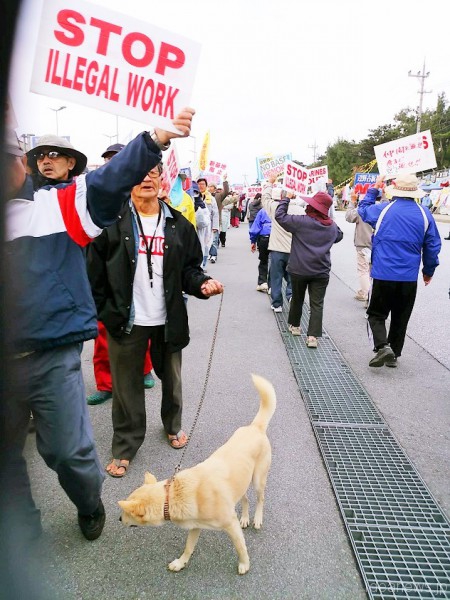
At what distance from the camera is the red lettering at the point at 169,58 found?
79.0 inches

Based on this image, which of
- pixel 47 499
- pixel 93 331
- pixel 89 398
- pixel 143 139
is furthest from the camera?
pixel 89 398

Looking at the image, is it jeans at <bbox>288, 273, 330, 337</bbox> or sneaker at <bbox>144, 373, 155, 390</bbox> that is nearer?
sneaker at <bbox>144, 373, 155, 390</bbox>

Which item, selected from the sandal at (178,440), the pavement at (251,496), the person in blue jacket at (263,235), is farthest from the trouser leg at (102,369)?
the person in blue jacket at (263,235)

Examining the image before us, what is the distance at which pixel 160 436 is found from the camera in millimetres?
3404

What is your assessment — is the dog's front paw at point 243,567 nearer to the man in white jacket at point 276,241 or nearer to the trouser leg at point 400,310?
the trouser leg at point 400,310

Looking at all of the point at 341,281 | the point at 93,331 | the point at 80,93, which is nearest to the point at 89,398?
the point at 93,331

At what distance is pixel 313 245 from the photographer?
5.51 meters

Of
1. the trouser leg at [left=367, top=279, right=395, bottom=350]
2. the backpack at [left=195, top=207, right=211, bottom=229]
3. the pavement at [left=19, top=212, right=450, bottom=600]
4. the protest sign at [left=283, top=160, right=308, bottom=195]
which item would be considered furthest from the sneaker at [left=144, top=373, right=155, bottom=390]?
the backpack at [left=195, top=207, right=211, bottom=229]

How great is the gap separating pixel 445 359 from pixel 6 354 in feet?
16.5

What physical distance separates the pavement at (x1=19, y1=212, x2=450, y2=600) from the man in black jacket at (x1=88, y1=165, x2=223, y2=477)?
1.34 feet

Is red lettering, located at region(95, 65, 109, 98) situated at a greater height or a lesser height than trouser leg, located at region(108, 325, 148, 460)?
greater

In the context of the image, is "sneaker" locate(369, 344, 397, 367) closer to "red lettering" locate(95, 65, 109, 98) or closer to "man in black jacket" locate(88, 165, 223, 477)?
"man in black jacket" locate(88, 165, 223, 477)

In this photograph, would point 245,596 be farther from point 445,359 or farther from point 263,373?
point 445,359

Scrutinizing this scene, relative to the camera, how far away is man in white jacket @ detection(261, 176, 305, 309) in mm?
6402
